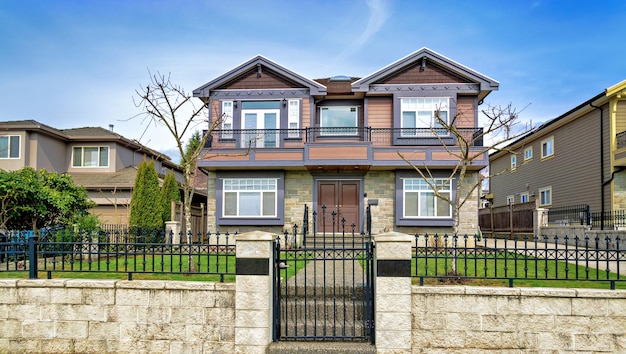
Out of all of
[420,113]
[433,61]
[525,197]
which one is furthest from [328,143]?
[525,197]

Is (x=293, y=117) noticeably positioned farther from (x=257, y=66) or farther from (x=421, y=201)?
(x=421, y=201)

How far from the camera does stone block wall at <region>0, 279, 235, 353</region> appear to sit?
21.0ft

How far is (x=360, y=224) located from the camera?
17.6 meters

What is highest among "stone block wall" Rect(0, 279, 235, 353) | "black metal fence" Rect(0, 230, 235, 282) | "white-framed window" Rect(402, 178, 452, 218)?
"white-framed window" Rect(402, 178, 452, 218)

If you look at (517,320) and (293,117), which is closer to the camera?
(517,320)

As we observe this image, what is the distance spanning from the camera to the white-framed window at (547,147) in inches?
930

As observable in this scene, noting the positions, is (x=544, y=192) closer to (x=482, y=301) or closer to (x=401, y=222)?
(x=401, y=222)

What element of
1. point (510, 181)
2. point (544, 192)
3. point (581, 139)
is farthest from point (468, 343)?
point (510, 181)

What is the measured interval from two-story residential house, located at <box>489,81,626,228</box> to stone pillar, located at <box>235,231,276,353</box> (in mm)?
10761

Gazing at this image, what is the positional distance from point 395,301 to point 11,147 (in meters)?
22.4

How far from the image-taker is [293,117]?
18172 mm

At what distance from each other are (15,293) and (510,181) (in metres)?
29.0

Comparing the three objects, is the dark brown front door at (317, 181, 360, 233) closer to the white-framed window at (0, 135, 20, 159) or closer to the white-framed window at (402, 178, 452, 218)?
the white-framed window at (402, 178, 452, 218)

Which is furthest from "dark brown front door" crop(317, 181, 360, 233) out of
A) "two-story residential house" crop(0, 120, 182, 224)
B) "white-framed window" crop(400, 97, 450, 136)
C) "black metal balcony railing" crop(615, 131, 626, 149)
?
"black metal balcony railing" crop(615, 131, 626, 149)
